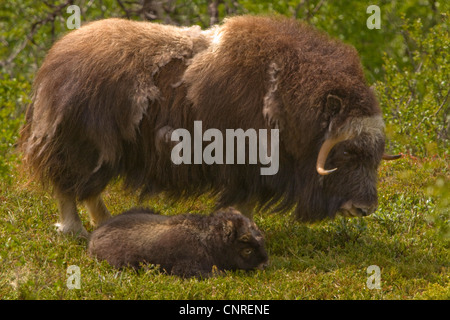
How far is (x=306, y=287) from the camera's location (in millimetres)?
3451

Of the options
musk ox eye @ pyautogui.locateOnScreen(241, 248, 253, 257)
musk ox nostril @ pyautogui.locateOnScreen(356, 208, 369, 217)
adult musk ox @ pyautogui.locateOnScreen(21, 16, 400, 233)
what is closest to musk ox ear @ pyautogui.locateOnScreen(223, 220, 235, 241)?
musk ox eye @ pyautogui.locateOnScreen(241, 248, 253, 257)

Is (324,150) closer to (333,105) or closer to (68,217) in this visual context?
(333,105)

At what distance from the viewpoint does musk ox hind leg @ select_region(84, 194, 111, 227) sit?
4.35 m

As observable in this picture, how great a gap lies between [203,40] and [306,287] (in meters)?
1.63

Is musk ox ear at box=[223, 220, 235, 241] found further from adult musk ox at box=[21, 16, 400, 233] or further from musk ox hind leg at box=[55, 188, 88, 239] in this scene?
musk ox hind leg at box=[55, 188, 88, 239]

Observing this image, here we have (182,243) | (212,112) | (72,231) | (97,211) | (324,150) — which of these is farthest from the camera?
(97,211)

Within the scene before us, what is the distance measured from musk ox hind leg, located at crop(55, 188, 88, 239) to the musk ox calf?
432 millimetres

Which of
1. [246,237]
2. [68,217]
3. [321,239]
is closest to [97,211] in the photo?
[68,217]

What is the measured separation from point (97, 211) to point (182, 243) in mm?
1009

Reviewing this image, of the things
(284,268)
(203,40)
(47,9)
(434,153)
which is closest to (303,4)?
(47,9)

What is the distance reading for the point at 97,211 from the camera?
14.4 feet

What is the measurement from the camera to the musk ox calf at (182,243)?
355 centimetres

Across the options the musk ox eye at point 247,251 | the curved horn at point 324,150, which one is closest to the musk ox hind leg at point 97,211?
the musk ox eye at point 247,251

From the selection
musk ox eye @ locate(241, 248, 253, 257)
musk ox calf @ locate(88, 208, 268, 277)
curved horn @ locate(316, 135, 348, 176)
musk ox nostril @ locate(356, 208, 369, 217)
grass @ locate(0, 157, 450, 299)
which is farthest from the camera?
musk ox nostril @ locate(356, 208, 369, 217)
